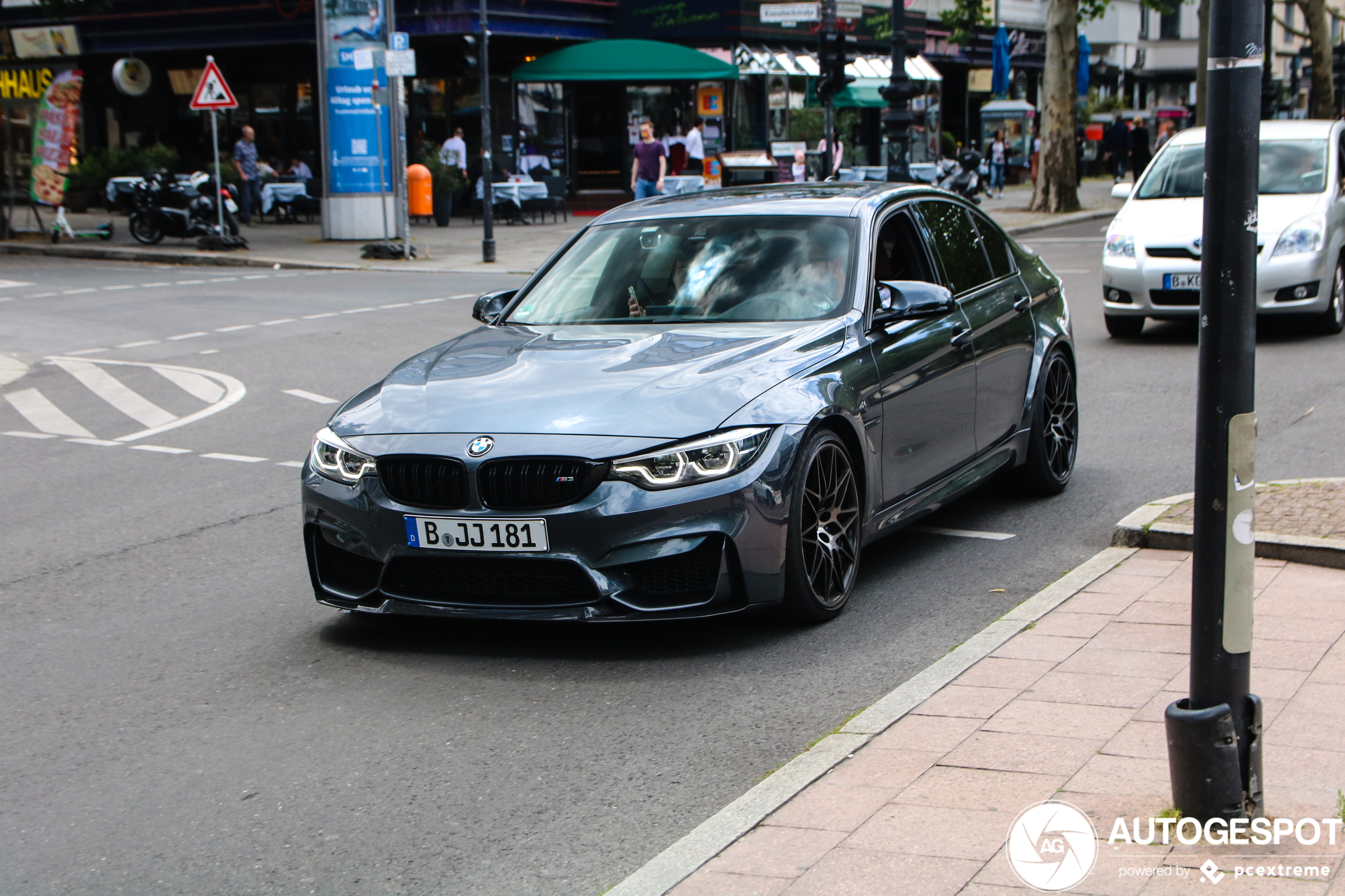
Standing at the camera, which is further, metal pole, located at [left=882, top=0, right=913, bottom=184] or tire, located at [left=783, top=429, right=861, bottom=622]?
metal pole, located at [left=882, top=0, right=913, bottom=184]

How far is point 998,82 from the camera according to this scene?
4691 cm

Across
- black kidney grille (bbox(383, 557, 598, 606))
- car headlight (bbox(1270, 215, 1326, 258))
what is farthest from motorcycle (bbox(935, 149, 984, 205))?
black kidney grille (bbox(383, 557, 598, 606))

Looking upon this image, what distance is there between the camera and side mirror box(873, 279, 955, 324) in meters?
6.18

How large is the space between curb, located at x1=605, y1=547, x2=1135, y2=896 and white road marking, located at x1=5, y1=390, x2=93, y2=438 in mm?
7058

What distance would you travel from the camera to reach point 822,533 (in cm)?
559

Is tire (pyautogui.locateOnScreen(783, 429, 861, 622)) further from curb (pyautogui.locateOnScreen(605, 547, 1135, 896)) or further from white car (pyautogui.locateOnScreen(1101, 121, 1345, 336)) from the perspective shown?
white car (pyautogui.locateOnScreen(1101, 121, 1345, 336))

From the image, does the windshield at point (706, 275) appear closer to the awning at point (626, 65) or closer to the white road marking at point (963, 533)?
the white road marking at point (963, 533)

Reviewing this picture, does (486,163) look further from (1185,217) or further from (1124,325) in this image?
(1185,217)

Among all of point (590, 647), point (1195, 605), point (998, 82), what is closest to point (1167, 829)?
point (1195, 605)

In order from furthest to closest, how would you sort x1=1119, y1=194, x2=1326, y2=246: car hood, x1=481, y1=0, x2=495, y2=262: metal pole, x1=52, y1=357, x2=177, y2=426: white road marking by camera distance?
x1=481, y1=0, x2=495, y2=262: metal pole → x1=1119, y1=194, x2=1326, y2=246: car hood → x1=52, y1=357, x2=177, y2=426: white road marking

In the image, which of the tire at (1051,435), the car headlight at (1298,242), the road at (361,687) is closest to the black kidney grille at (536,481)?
the road at (361,687)

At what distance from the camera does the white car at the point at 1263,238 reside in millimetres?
13000

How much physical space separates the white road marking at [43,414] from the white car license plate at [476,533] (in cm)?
596

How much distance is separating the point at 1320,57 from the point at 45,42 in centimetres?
3786
